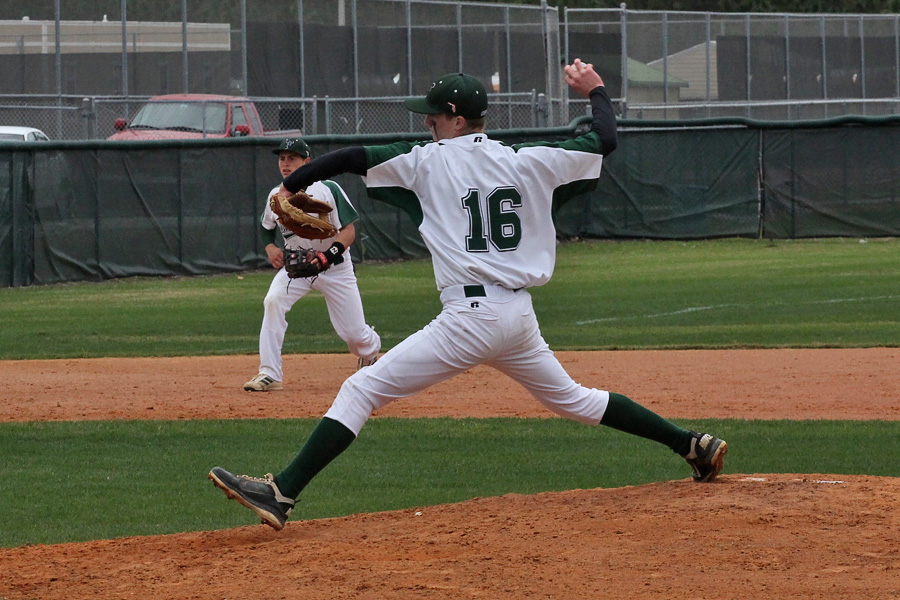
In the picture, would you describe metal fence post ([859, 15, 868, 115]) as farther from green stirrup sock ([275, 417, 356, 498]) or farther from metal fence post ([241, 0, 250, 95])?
green stirrup sock ([275, 417, 356, 498])

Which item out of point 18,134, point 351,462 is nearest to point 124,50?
point 18,134

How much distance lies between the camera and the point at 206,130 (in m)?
21.2

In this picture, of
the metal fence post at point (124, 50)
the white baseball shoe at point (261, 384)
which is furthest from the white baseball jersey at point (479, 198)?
the metal fence post at point (124, 50)

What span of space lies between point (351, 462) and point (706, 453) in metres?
2.29

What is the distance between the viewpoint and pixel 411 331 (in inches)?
496

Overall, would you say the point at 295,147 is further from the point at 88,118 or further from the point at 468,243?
the point at 88,118

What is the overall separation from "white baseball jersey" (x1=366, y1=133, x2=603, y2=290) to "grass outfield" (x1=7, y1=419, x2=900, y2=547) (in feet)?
5.04

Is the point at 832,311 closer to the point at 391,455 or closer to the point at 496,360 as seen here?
the point at 391,455

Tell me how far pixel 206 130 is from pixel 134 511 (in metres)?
15.9

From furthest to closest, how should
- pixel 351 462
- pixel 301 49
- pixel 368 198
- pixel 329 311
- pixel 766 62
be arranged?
pixel 766 62 < pixel 301 49 < pixel 368 198 < pixel 329 311 < pixel 351 462

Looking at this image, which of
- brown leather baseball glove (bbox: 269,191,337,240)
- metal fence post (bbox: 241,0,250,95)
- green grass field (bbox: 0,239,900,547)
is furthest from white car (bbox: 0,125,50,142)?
brown leather baseball glove (bbox: 269,191,337,240)

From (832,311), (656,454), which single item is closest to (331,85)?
(832,311)

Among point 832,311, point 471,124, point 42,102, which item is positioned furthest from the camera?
point 42,102

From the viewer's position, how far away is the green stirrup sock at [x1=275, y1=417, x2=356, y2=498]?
5004 millimetres
